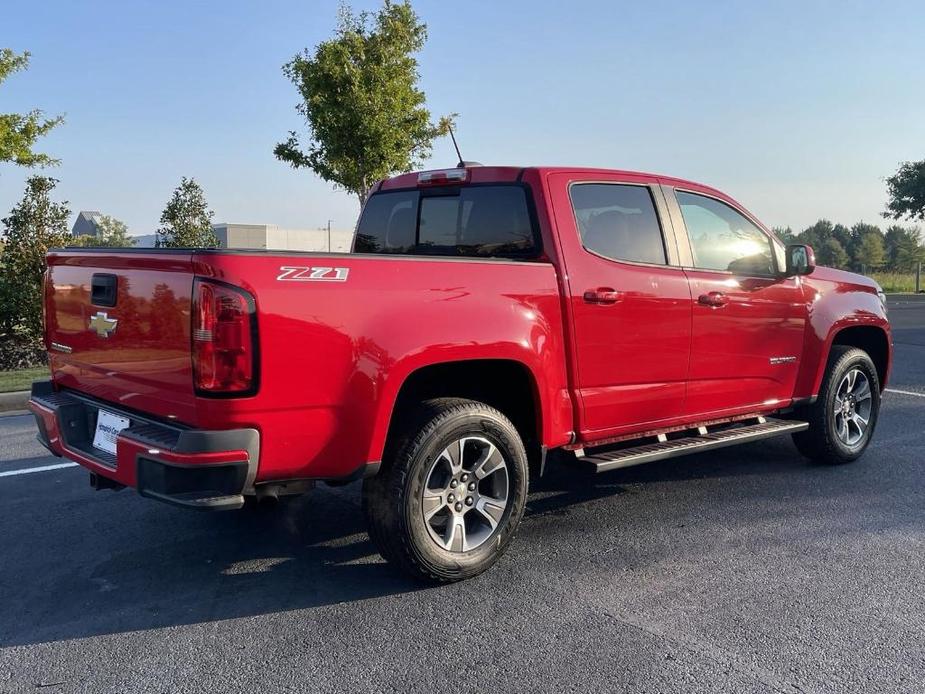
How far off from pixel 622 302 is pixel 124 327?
2.42 m

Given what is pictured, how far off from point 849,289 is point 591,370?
8.98 feet

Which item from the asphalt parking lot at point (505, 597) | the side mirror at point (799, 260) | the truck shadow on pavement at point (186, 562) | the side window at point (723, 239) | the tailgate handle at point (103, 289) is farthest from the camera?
the side mirror at point (799, 260)

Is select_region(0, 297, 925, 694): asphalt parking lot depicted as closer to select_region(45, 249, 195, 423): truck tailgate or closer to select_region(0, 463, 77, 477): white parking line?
select_region(0, 463, 77, 477): white parking line

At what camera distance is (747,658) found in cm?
305

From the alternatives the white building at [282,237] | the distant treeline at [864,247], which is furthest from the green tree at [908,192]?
the white building at [282,237]

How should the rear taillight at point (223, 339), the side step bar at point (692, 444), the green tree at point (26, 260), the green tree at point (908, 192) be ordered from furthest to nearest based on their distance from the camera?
the green tree at point (908, 192) → the green tree at point (26, 260) → the side step bar at point (692, 444) → the rear taillight at point (223, 339)

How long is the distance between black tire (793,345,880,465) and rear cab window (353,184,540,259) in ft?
9.04

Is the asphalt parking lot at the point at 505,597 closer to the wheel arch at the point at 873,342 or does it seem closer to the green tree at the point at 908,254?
the wheel arch at the point at 873,342

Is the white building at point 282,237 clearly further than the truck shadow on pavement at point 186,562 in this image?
Yes

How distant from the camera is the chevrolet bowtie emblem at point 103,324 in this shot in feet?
12.0

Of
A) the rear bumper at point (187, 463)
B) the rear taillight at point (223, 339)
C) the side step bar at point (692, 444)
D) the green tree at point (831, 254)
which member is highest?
the green tree at point (831, 254)

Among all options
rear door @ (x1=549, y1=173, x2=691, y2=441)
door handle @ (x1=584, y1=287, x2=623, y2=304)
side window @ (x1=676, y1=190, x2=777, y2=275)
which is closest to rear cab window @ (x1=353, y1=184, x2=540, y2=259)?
rear door @ (x1=549, y1=173, x2=691, y2=441)

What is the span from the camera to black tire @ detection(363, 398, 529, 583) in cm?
359

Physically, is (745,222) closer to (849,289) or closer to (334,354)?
(849,289)
